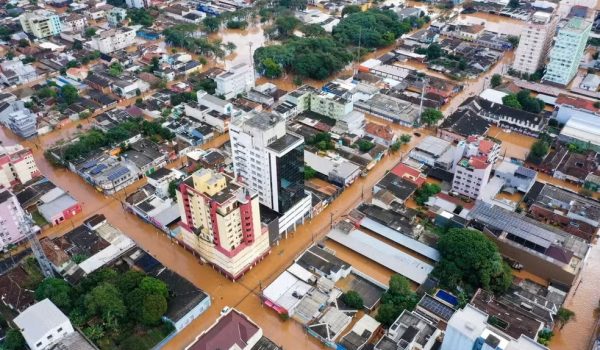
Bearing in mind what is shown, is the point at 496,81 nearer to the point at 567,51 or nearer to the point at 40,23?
the point at 567,51

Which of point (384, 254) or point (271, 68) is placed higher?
point (271, 68)

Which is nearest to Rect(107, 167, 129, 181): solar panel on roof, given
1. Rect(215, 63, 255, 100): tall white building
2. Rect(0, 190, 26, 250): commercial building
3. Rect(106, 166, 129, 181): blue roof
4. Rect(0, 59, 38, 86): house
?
Rect(106, 166, 129, 181): blue roof

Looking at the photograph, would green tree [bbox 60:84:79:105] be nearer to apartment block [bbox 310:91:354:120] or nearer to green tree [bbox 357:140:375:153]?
apartment block [bbox 310:91:354:120]

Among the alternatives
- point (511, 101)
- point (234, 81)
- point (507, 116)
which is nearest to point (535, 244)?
point (507, 116)

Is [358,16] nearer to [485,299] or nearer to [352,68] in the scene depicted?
[352,68]

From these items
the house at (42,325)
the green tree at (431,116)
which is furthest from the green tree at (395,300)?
the green tree at (431,116)

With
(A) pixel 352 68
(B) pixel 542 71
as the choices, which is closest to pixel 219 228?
(A) pixel 352 68

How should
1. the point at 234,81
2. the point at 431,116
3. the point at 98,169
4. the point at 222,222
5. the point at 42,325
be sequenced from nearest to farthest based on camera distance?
the point at 42,325 → the point at 222,222 → the point at 98,169 → the point at 431,116 → the point at 234,81
